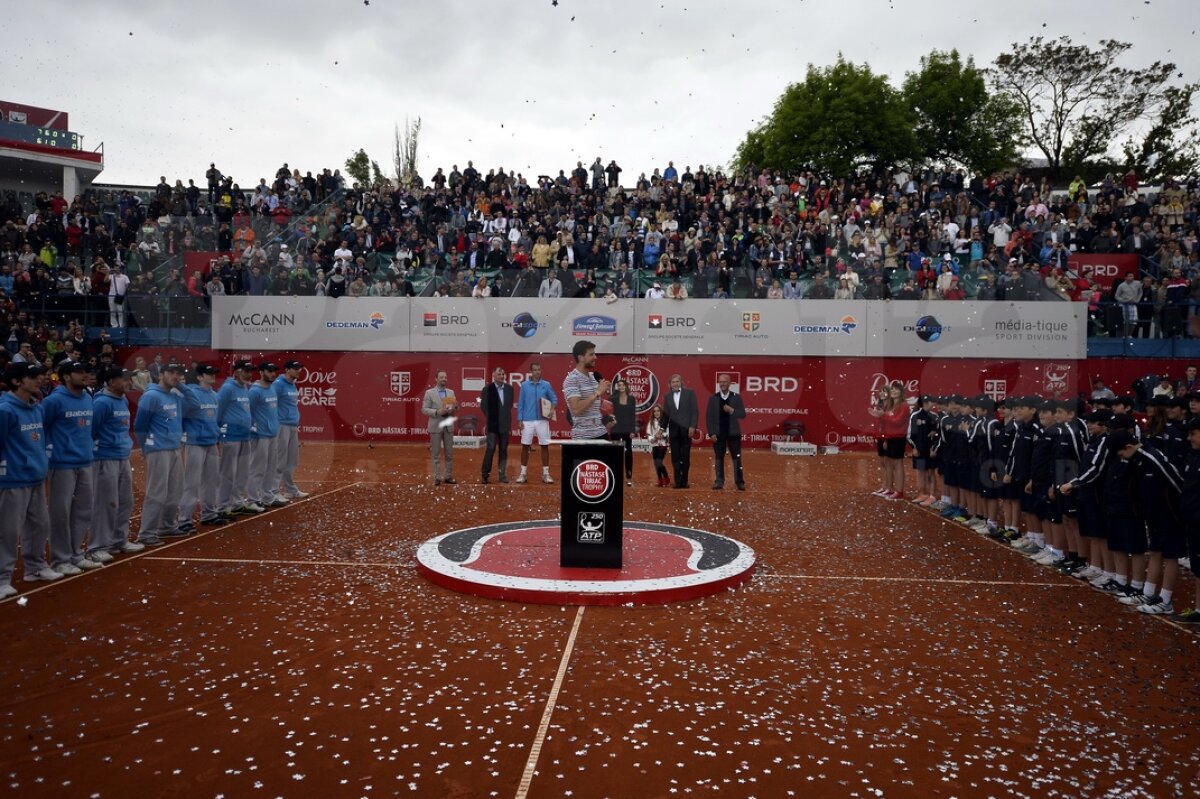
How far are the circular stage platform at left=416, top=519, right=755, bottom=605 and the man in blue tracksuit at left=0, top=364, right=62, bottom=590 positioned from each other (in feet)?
11.6

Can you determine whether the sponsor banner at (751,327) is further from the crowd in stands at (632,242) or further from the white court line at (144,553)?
the white court line at (144,553)

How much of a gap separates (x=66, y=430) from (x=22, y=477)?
81cm

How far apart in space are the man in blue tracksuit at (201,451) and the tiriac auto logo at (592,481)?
5.45m

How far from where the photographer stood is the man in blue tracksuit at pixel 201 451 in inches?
399

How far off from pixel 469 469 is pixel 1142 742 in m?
14.1

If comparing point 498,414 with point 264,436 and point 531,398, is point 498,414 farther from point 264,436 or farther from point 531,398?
point 264,436

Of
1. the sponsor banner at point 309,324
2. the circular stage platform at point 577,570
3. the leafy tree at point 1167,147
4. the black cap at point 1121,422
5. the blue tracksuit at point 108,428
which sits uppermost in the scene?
the leafy tree at point 1167,147

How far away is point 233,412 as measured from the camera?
11.2 m

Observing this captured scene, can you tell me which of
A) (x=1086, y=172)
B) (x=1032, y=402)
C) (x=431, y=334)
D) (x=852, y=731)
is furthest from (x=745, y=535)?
(x=1086, y=172)

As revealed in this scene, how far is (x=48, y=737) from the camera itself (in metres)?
4.25

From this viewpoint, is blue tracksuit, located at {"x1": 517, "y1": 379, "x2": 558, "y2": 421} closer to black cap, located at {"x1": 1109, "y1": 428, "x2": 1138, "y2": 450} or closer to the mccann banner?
the mccann banner

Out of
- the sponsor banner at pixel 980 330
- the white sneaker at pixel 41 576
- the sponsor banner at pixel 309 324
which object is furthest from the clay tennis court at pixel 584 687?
the sponsor banner at pixel 309 324

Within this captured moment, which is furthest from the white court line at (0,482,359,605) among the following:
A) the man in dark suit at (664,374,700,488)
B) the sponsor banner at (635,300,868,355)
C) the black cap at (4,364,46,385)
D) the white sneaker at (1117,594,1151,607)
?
the sponsor banner at (635,300,868,355)

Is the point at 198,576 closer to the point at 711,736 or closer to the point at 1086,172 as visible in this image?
the point at 711,736
